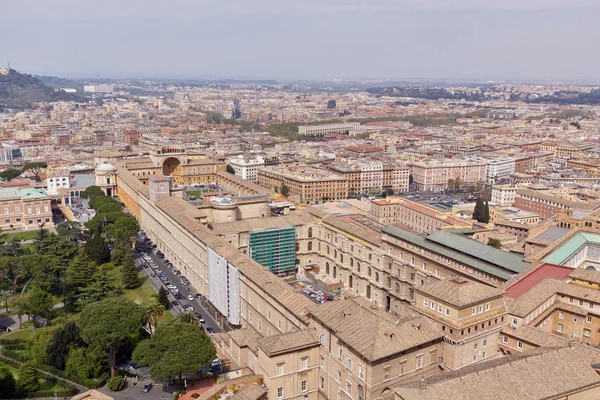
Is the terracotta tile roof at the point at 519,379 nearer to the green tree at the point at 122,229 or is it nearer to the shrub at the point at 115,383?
the shrub at the point at 115,383

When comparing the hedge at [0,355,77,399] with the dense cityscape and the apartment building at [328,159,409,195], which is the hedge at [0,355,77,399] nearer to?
the dense cityscape

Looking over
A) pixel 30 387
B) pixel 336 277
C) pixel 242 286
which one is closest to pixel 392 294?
pixel 336 277

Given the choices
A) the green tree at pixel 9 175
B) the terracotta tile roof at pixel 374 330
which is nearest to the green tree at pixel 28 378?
the terracotta tile roof at pixel 374 330

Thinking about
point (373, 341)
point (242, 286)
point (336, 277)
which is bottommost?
point (336, 277)

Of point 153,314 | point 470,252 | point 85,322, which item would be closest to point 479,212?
point 470,252

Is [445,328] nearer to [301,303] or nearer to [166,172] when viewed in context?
[301,303]

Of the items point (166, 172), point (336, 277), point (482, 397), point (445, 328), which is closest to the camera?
point (482, 397)

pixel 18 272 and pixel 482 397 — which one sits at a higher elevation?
pixel 482 397
